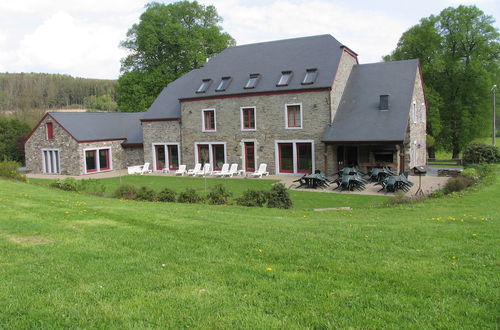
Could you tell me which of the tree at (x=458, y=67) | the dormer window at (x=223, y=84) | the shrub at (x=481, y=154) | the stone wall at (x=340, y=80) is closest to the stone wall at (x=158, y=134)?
the dormer window at (x=223, y=84)

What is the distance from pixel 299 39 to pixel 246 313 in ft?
85.3

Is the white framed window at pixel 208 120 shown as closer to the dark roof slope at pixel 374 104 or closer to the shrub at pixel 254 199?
the dark roof slope at pixel 374 104

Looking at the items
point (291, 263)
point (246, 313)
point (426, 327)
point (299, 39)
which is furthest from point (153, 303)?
point (299, 39)

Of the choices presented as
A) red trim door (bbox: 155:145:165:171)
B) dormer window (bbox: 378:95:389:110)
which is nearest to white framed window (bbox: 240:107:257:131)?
red trim door (bbox: 155:145:165:171)

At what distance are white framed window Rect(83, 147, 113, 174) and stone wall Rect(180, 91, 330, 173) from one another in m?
6.58

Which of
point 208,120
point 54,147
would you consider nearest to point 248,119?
point 208,120

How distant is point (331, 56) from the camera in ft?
82.8

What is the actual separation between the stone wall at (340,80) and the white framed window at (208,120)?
317 inches

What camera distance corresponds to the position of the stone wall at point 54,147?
1175 inches

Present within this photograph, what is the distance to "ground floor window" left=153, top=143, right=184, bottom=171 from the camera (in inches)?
1180

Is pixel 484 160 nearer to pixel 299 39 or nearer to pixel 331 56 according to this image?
pixel 331 56

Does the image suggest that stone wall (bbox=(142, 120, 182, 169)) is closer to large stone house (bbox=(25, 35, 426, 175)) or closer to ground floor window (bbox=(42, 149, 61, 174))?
large stone house (bbox=(25, 35, 426, 175))

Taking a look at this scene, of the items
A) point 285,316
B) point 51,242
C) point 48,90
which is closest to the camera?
point 285,316

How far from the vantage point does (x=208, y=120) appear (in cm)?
2817
